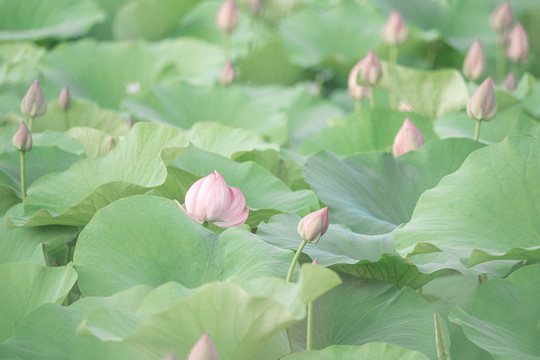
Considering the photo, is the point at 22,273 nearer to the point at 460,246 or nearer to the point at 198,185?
A: the point at 198,185

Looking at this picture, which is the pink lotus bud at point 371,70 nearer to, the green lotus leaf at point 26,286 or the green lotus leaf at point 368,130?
the green lotus leaf at point 368,130

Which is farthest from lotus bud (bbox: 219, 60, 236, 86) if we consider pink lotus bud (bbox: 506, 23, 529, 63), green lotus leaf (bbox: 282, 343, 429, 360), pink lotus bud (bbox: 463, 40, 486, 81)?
green lotus leaf (bbox: 282, 343, 429, 360)

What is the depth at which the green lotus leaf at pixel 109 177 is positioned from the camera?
988 mm

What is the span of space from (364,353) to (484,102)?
58cm

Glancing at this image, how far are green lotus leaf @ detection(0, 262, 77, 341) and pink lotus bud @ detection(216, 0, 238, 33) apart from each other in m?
1.35

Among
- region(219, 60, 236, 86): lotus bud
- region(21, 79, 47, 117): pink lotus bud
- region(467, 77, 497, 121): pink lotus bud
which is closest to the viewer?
region(467, 77, 497, 121): pink lotus bud

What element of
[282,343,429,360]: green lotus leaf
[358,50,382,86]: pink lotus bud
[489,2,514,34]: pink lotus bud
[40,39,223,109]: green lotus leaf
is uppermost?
[489,2,514,34]: pink lotus bud

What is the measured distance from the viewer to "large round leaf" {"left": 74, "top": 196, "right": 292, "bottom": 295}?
2.83 feet

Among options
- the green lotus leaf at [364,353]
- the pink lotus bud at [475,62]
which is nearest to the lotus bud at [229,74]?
the pink lotus bud at [475,62]

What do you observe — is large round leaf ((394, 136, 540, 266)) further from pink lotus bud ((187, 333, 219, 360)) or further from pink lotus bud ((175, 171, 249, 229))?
pink lotus bud ((187, 333, 219, 360))

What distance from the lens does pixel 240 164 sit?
1.15 metres

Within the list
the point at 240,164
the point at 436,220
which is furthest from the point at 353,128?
the point at 436,220

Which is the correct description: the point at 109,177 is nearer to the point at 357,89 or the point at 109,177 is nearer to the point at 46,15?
the point at 357,89

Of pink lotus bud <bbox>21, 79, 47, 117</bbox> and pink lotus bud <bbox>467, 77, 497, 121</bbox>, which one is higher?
pink lotus bud <bbox>467, 77, 497, 121</bbox>
